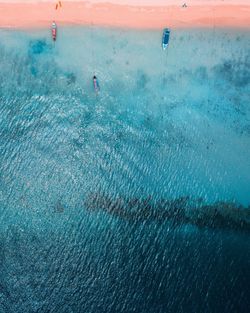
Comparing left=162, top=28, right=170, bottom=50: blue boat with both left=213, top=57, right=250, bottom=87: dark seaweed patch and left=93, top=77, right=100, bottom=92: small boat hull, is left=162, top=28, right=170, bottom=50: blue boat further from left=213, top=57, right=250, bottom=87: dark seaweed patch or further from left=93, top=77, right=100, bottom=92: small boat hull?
left=93, top=77, right=100, bottom=92: small boat hull

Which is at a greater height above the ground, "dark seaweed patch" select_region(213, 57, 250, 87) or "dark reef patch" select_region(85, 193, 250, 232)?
"dark seaweed patch" select_region(213, 57, 250, 87)

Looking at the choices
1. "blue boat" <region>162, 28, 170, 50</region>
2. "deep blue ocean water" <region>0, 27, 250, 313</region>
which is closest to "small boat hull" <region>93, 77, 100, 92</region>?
"deep blue ocean water" <region>0, 27, 250, 313</region>

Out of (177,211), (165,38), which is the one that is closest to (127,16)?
(165,38)

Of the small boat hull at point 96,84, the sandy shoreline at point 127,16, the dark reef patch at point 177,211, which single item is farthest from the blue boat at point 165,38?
the dark reef patch at point 177,211

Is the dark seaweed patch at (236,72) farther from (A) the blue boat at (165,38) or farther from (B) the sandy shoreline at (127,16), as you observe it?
(A) the blue boat at (165,38)

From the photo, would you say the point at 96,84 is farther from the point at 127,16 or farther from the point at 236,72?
the point at 236,72

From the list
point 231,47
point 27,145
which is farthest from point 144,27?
point 27,145

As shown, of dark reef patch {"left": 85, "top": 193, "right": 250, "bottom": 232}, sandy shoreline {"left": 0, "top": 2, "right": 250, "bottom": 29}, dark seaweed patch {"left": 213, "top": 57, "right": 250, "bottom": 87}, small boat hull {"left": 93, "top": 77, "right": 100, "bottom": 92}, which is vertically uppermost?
sandy shoreline {"left": 0, "top": 2, "right": 250, "bottom": 29}
